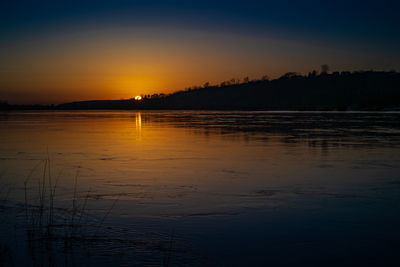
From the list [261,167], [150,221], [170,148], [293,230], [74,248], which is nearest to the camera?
[74,248]

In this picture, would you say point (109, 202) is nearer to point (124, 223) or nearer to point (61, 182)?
point (124, 223)

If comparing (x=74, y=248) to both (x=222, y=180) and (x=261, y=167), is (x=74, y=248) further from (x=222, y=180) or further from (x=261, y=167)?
(x=261, y=167)

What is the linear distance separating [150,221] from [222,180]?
14.4ft

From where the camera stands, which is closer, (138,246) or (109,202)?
(138,246)

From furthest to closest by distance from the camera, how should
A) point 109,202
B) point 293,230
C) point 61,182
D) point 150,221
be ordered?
point 61,182, point 109,202, point 150,221, point 293,230

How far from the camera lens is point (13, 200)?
9.01 m

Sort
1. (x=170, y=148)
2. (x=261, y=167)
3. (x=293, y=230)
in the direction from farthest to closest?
(x=170, y=148) < (x=261, y=167) < (x=293, y=230)

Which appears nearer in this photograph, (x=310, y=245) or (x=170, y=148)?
(x=310, y=245)

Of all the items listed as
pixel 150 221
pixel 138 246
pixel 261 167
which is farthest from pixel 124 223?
pixel 261 167

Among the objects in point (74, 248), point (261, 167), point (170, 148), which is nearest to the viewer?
point (74, 248)

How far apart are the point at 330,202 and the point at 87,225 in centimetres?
505

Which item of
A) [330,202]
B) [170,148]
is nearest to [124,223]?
[330,202]

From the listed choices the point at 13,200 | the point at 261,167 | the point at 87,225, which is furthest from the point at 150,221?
the point at 261,167

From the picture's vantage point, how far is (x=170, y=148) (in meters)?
20.4
